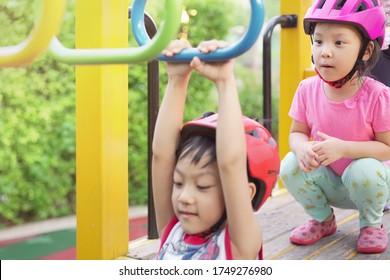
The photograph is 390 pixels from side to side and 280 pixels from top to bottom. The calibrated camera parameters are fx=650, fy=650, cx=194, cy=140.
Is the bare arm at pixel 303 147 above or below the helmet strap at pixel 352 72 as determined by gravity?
below

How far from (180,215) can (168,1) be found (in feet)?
1.37

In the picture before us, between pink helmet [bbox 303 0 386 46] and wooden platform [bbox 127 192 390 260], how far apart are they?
59 centimetres

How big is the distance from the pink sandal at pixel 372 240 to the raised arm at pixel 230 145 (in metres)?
0.70

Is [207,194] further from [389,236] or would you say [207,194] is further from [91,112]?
[389,236]

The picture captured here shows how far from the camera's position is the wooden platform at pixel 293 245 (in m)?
1.78

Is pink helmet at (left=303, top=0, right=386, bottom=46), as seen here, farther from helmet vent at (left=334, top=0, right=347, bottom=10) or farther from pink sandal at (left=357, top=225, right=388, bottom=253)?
pink sandal at (left=357, top=225, right=388, bottom=253)

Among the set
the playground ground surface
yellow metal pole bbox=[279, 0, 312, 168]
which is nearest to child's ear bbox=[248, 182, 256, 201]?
yellow metal pole bbox=[279, 0, 312, 168]

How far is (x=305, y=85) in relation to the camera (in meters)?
1.89

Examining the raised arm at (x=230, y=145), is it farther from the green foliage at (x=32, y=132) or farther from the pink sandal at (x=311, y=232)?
the green foliage at (x=32, y=132)

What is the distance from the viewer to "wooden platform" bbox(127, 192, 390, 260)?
178cm

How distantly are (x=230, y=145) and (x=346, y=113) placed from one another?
0.72m

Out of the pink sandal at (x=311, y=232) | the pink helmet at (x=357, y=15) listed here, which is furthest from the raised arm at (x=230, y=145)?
the pink sandal at (x=311, y=232)

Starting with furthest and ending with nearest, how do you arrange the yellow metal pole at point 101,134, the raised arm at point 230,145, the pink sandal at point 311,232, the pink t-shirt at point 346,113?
the pink sandal at point 311,232
the pink t-shirt at point 346,113
the yellow metal pole at point 101,134
the raised arm at point 230,145
